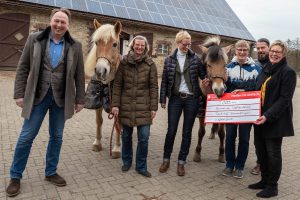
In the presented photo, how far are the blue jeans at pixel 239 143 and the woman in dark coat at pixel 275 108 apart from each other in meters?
0.28

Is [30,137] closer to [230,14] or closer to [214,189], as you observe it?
[214,189]

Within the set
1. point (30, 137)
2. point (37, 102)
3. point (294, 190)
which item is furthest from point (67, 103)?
point (294, 190)

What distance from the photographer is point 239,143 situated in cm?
415

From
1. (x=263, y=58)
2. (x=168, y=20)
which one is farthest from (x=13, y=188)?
(x=168, y=20)

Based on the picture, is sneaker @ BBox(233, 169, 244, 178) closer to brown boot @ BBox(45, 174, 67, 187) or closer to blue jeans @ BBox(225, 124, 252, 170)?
blue jeans @ BBox(225, 124, 252, 170)

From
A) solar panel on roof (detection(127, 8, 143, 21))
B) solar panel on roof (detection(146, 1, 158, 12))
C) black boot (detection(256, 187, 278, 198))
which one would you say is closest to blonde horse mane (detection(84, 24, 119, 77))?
black boot (detection(256, 187, 278, 198))

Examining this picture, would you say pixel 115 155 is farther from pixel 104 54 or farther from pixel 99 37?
pixel 99 37

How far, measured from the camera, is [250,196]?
367 centimetres

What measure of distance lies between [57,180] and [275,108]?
110 inches

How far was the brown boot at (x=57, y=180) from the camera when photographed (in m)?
3.55

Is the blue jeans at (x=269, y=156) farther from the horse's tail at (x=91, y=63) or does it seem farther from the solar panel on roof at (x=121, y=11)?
the solar panel on roof at (x=121, y=11)

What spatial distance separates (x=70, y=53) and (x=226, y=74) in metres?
2.13

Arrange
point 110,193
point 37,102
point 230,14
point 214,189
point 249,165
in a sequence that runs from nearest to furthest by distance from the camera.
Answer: point 37,102, point 110,193, point 214,189, point 249,165, point 230,14

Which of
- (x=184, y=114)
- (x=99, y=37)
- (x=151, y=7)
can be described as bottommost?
(x=184, y=114)
